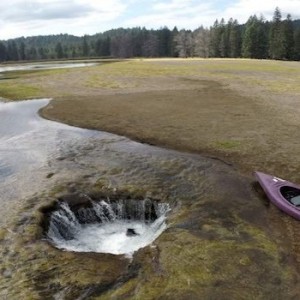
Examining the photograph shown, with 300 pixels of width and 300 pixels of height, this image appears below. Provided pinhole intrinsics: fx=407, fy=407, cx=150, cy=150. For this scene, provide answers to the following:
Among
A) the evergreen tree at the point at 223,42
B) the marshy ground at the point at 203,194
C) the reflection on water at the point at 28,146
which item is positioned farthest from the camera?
the evergreen tree at the point at 223,42

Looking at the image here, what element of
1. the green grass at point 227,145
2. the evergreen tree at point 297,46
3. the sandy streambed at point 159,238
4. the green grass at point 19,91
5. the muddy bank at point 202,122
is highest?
the sandy streambed at point 159,238

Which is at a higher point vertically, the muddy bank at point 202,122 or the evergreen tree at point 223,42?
the muddy bank at point 202,122

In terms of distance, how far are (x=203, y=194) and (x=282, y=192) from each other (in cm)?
331

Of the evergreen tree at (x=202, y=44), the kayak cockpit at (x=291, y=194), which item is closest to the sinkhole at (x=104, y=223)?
the kayak cockpit at (x=291, y=194)

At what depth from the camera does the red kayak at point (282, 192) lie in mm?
15859

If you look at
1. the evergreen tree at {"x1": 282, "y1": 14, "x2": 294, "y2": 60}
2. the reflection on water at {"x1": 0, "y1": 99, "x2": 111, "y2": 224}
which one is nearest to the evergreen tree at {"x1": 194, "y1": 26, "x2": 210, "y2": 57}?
the evergreen tree at {"x1": 282, "y1": 14, "x2": 294, "y2": 60}

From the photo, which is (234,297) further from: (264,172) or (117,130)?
(117,130)

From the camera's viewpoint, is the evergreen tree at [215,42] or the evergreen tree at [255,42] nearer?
the evergreen tree at [255,42]

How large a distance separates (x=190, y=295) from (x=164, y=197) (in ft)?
22.4

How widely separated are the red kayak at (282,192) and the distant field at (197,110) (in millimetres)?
1897

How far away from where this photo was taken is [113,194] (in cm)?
1800

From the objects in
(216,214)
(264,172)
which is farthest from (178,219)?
(264,172)

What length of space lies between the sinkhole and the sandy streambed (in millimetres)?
536

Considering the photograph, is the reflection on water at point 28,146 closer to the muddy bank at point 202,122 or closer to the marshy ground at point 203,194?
the marshy ground at point 203,194
